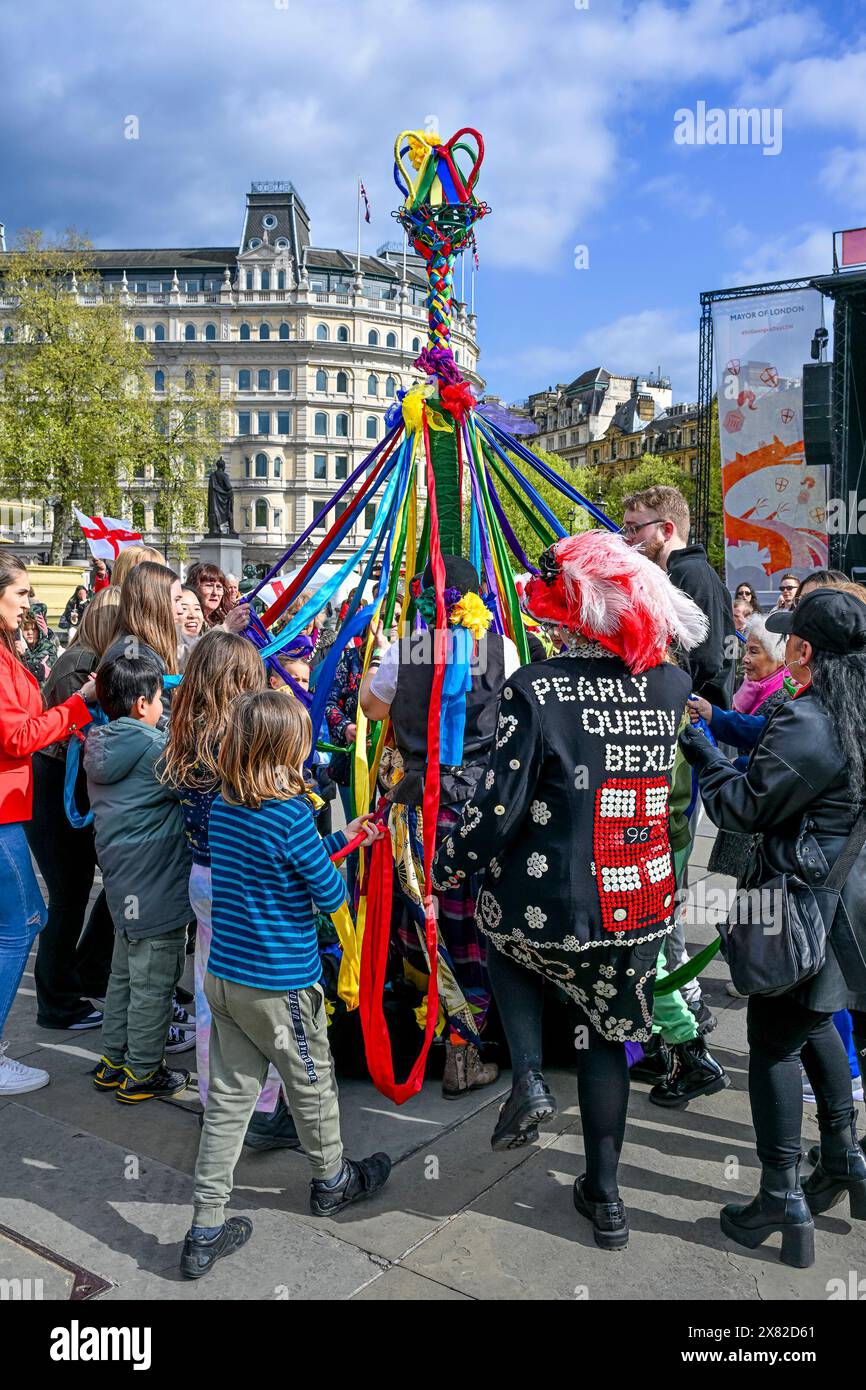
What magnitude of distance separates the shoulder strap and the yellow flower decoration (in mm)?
1293

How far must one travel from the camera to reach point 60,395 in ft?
100.0

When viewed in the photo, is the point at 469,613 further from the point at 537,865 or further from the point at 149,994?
the point at 149,994

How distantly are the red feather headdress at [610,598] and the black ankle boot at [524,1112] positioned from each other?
1159 millimetres

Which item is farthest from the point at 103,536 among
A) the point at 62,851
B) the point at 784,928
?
the point at 784,928

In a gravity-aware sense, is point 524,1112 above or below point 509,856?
below

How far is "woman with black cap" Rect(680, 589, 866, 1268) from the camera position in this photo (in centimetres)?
249

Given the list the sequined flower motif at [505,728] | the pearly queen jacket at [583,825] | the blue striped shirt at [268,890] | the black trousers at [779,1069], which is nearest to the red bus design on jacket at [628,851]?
the pearly queen jacket at [583,825]

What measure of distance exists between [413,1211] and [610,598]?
5.93 feet

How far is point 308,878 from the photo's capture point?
2.54 m

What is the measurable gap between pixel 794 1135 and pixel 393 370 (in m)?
65.4
